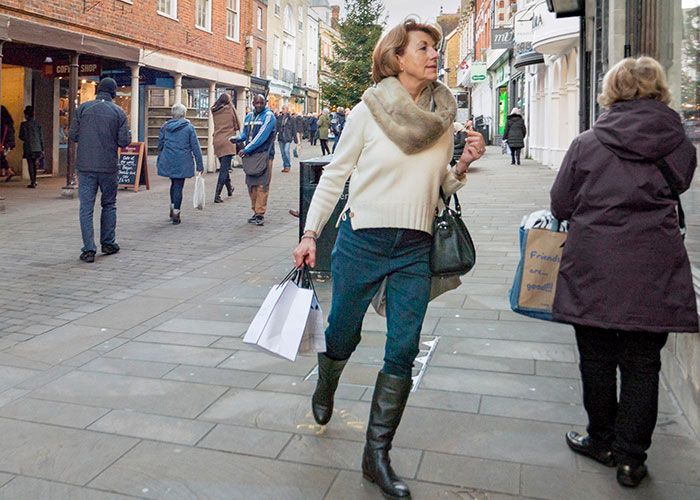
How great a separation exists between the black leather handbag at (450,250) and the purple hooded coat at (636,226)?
1.54ft

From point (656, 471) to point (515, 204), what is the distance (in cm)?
1063

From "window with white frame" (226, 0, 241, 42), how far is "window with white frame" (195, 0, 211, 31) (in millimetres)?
1353

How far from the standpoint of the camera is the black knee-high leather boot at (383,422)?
3.05 metres

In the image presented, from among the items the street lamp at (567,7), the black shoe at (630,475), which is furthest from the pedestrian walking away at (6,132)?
the black shoe at (630,475)

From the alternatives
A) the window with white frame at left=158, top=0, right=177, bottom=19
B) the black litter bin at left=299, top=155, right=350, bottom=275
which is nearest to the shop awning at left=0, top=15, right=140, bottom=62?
the window with white frame at left=158, top=0, right=177, bottom=19

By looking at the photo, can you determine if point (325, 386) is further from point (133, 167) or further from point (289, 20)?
point (289, 20)

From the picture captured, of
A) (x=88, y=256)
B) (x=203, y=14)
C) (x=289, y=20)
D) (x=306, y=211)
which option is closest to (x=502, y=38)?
(x=203, y=14)

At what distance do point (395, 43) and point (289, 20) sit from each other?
53.8 metres

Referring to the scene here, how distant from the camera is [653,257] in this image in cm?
297

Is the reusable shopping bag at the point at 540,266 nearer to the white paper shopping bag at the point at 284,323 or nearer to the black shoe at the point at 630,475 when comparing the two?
the black shoe at the point at 630,475

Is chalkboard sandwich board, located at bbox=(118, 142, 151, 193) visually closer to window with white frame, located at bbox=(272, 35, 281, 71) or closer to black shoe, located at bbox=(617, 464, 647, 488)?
black shoe, located at bbox=(617, 464, 647, 488)

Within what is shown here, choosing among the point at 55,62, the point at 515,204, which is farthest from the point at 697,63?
the point at 55,62

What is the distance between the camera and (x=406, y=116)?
301cm

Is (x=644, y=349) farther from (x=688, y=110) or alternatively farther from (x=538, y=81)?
(x=538, y=81)
